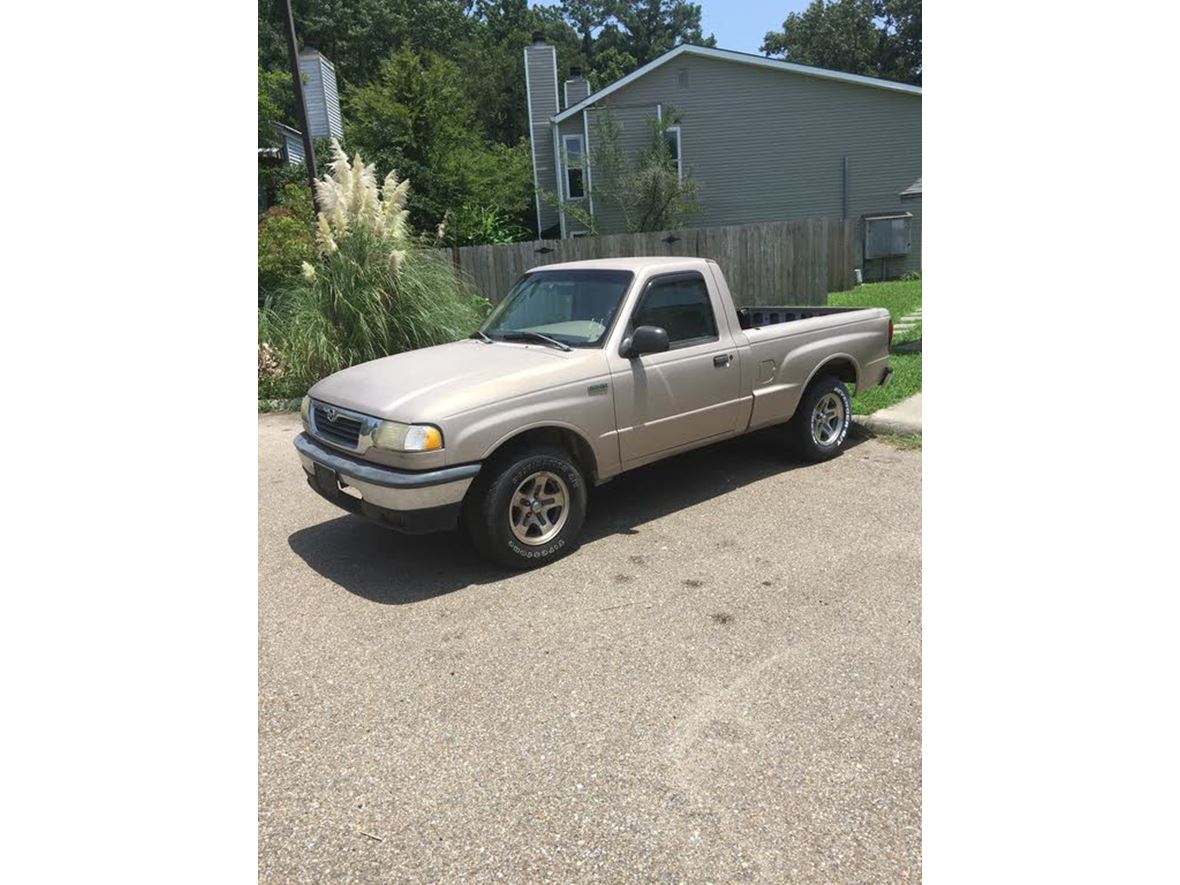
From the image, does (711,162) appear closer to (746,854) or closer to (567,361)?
(567,361)

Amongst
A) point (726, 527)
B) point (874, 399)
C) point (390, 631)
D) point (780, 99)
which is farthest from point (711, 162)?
point (390, 631)

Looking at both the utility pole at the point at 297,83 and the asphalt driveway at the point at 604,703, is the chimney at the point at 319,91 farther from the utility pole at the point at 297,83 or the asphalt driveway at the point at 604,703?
the asphalt driveway at the point at 604,703

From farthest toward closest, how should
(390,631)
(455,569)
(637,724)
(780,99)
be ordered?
(780,99) → (455,569) → (390,631) → (637,724)

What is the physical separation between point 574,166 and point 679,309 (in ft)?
60.8

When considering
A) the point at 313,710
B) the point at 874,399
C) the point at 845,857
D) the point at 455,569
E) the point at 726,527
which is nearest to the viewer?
the point at 845,857

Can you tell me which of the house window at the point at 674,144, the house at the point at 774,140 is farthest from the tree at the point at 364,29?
the house window at the point at 674,144

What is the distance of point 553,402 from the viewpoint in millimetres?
4613

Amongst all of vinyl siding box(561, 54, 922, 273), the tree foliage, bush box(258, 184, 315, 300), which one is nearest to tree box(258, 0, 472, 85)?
the tree foliage

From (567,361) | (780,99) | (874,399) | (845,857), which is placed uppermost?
(780,99)

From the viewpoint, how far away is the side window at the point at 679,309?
17.4 ft

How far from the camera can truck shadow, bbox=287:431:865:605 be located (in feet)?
14.8

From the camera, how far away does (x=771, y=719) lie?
3084 millimetres

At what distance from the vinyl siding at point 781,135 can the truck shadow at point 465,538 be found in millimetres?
17527

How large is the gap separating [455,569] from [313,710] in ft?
4.82
